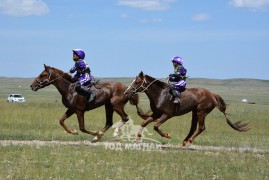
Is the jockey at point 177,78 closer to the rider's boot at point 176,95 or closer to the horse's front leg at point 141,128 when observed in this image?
the rider's boot at point 176,95

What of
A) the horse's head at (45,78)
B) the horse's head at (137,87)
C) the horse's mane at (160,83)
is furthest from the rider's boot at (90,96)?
the horse's mane at (160,83)

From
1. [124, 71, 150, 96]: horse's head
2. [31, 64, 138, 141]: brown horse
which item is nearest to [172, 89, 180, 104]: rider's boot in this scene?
[124, 71, 150, 96]: horse's head

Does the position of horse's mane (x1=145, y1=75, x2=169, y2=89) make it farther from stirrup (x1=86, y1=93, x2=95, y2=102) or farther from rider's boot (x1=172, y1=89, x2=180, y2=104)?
stirrup (x1=86, y1=93, x2=95, y2=102)

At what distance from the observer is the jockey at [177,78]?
18.5 metres

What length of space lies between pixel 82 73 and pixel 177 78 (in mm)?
3191

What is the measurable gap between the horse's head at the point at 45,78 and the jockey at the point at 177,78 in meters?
3.94

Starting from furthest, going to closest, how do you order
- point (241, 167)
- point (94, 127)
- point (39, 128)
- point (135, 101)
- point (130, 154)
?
point (94, 127) < point (39, 128) < point (135, 101) < point (130, 154) < point (241, 167)

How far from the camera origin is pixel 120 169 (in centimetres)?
1348

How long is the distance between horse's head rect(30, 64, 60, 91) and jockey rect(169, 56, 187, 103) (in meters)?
3.94

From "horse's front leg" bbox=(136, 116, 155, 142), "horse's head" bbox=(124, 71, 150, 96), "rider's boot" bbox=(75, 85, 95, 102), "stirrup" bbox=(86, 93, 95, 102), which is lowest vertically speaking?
"horse's front leg" bbox=(136, 116, 155, 142)

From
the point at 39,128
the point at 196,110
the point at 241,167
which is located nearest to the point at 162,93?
the point at 196,110

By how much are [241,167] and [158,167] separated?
2.20 m

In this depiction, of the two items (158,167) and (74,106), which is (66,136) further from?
(158,167)

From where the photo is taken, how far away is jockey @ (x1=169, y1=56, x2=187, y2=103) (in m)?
18.5
